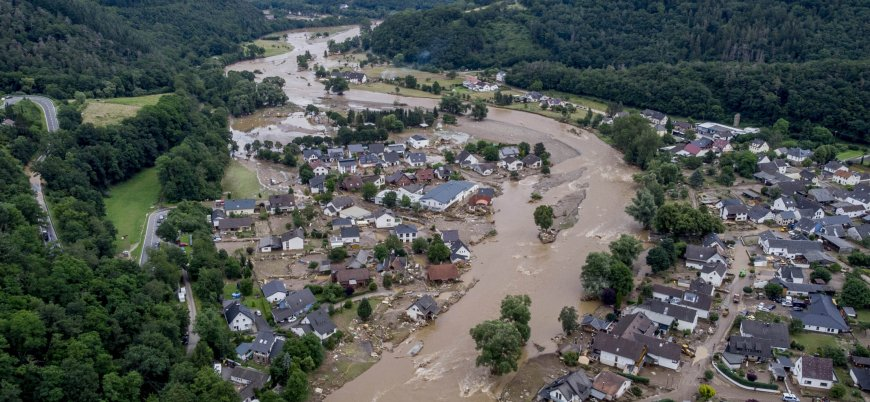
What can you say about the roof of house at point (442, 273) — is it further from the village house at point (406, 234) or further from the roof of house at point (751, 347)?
the roof of house at point (751, 347)

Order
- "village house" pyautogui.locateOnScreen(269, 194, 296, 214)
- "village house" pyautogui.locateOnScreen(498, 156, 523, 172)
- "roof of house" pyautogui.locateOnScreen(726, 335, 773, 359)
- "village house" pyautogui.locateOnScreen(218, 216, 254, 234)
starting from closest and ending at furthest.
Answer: "roof of house" pyautogui.locateOnScreen(726, 335, 773, 359), "village house" pyautogui.locateOnScreen(218, 216, 254, 234), "village house" pyautogui.locateOnScreen(269, 194, 296, 214), "village house" pyautogui.locateOnScreen(498, 156, 523, 172)

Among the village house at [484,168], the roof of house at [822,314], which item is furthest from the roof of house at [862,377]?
the village house at [484,168]

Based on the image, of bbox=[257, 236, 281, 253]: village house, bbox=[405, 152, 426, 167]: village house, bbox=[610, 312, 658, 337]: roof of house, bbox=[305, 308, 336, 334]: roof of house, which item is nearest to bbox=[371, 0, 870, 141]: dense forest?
bbox=[405, 152, 426, 167]: village house

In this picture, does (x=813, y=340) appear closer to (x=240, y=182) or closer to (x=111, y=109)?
(x=240, y=182)

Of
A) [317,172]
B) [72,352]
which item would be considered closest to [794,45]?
[317,172]

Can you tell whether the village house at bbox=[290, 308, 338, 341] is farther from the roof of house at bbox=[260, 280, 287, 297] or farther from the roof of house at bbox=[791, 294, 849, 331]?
the roof of house at bbox=[791, 294, 849, 331]

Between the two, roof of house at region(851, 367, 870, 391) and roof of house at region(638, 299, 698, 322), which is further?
roof of house at region(638, 299, 698, 322)
